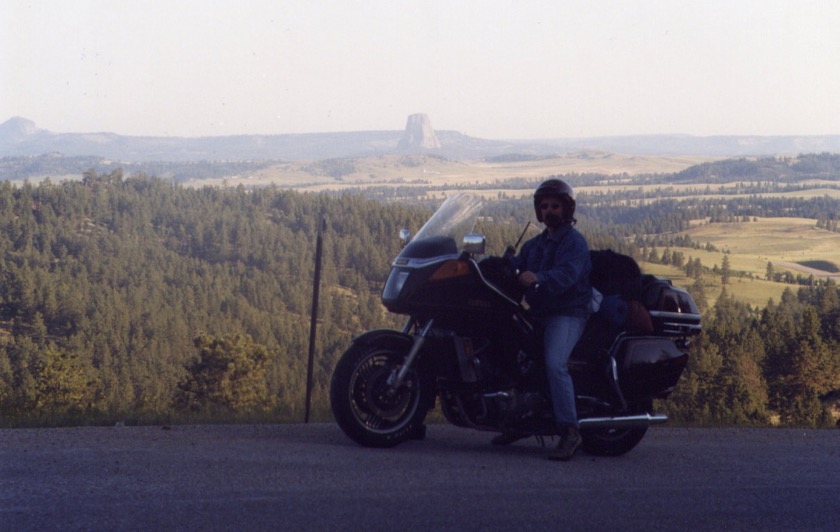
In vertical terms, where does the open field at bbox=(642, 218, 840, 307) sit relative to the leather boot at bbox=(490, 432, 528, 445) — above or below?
below

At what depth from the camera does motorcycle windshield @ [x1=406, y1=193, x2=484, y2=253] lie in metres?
7.64

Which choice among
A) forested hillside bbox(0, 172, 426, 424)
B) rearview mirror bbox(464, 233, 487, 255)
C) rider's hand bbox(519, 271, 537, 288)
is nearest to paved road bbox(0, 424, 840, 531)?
rider's hand bbox(519, 271, 537, 288)

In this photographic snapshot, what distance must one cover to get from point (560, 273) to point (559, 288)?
112mm

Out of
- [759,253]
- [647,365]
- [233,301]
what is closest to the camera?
[647,365]

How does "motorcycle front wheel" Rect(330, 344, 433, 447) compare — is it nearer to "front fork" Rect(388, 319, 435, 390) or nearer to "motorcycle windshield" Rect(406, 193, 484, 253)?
"front fork" Rect(388, 319, 435, 390)

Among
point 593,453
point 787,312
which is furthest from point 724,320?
point 593,453

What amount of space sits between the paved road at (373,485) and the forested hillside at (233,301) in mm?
3138

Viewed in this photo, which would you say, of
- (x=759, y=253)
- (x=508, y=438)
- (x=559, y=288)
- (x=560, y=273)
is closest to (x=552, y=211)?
(x=560, y=273)

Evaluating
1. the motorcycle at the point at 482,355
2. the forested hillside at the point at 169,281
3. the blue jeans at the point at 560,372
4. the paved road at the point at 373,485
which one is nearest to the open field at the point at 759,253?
the forested hillside at the point at 169,281

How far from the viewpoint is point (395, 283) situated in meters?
7.45

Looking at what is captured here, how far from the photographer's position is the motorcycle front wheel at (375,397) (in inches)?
281

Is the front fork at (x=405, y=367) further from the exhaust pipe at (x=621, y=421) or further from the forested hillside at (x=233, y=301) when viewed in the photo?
the forested hillside at (x=233, y=301)

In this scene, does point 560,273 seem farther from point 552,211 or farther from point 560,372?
point 560,372

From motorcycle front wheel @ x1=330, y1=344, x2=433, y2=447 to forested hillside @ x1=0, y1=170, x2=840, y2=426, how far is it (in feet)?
11.3
